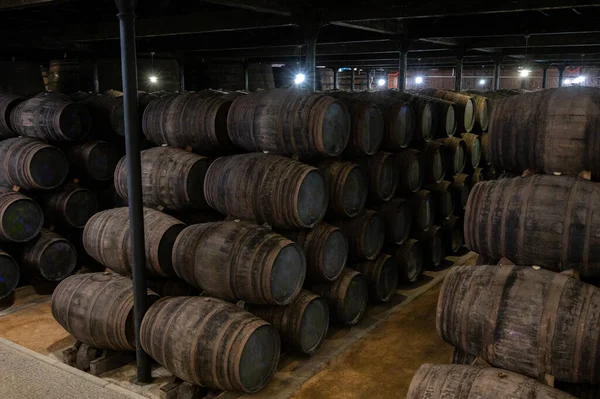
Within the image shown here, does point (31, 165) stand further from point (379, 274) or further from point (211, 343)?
point (379, 274)

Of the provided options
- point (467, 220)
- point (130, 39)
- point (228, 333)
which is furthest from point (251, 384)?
point (130, 39)

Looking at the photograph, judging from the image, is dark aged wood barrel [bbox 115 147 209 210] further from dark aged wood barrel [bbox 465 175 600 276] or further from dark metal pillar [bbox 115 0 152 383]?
dark aged wood barrel [bbox 465 175 600 276]

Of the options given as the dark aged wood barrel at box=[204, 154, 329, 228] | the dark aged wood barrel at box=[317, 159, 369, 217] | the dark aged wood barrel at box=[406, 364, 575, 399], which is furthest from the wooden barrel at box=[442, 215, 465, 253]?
the dark aged wood barrel at box=[406, 364, 575, 399]

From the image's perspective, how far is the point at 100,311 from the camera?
496 cm

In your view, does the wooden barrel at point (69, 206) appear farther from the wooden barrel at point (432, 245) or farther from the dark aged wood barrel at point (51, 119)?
the wooden barrel at point (432, 245)

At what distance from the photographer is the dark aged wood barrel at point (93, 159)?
295 inches

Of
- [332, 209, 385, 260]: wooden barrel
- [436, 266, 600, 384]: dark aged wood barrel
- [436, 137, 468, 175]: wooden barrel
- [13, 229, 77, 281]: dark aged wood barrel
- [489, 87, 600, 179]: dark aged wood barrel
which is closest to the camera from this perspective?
[436, 266, 600, 384]: dark aged wood barrel

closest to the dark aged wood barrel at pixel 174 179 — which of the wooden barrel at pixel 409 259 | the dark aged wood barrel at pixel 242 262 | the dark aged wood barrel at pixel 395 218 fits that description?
the dark aged wood barrel at pixel 242 262

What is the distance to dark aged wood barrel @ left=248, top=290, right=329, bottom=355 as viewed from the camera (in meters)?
5.05

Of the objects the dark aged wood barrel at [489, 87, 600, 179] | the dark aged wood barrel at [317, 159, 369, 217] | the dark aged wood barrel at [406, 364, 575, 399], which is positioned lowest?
the dark aged wood barrel at [406, 364, 575, 399]

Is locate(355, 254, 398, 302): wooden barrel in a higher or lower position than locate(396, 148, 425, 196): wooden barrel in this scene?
lower

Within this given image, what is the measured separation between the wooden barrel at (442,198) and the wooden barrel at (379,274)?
155cm

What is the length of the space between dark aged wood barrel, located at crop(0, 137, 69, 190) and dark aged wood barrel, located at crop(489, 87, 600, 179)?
5.68m

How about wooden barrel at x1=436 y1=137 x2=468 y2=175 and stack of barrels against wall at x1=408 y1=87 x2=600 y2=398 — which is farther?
wooden barrel at x1=436 y1=137 x2=468 y2=175
